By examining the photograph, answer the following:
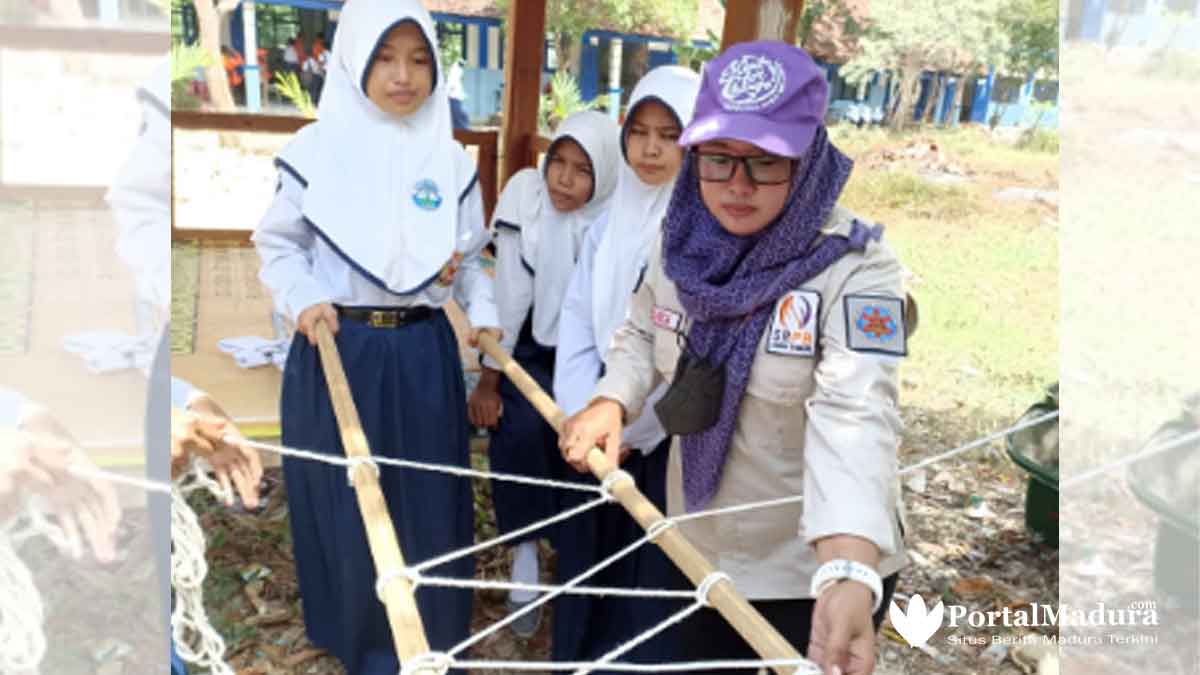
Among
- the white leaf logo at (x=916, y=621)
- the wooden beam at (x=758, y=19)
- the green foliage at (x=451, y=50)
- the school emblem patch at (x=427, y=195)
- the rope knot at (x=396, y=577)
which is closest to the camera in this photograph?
the rope knot at (x=396, y=577)

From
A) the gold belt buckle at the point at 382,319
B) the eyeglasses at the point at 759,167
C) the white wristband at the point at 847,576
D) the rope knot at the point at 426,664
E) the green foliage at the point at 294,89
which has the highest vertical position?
the green foliage at the point at 294,89

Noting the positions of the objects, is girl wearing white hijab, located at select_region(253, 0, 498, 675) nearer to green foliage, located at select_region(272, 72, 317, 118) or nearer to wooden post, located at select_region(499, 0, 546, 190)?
wooden post, located at select_region(499, 0, 546, 190)

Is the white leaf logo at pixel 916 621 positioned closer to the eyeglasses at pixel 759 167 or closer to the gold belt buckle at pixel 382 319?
the gold belt buckle at pixel 382 319

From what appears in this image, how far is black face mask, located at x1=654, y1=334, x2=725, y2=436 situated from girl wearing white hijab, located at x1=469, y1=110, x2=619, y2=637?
1.15 metres

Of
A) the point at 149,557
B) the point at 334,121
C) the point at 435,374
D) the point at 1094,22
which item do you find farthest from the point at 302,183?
the point at 1094,22

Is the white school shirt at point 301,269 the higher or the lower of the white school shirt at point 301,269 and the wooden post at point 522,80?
the lower

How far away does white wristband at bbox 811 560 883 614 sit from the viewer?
1.08 meters

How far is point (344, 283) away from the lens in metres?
2.11

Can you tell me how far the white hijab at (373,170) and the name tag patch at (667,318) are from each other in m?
0.73

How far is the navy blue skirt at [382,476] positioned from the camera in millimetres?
2170

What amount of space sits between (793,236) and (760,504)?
42 centimetres

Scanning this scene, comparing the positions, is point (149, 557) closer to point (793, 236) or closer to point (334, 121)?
point (793, 236)

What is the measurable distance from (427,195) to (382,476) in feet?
2.31

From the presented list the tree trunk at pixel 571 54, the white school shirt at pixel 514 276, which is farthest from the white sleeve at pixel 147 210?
the tree trunk at pixel 571 54
